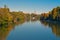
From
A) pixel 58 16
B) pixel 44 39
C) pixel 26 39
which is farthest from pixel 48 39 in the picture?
pixel 58 16

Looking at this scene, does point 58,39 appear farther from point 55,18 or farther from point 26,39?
point 55,18

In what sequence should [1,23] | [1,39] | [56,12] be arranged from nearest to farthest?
1. [1,39]
2. [1,23]
3. [56,12]

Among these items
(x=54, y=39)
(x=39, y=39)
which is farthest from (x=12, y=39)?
(x=54, y=39)

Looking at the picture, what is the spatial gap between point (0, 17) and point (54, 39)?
21.7 metres

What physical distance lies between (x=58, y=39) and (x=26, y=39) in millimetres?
3556

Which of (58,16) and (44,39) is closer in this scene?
(44,39)

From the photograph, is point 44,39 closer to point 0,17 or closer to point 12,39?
point 12,39

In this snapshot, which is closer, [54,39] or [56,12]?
[54,39]

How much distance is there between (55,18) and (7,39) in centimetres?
4398

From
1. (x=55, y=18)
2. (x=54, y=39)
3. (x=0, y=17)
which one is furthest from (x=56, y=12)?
(x=54, y=39)

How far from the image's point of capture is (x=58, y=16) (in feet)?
194

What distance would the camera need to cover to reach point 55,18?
61656 mm

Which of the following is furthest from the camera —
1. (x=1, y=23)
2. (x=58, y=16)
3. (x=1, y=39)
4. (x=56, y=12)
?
(x=56, y=12)

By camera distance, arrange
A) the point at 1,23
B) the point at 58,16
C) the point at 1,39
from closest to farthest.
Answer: the point at 1,39 < the point at 1,23 < the point at 58,16
